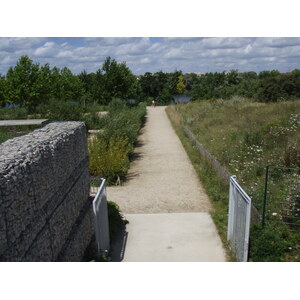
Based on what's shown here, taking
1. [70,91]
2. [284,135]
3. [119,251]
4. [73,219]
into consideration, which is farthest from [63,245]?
[70,91]

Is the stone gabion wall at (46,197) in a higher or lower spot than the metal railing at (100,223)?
higher

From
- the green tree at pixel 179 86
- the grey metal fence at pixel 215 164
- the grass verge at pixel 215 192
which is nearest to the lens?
the grass verge at pixel 215 192

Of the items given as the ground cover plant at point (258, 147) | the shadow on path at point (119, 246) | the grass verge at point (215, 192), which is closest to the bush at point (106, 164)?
the grass verge at point (215, 192)

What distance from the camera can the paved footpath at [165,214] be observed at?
6.32m

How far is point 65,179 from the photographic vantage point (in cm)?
516

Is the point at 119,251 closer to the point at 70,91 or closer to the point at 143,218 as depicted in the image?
the point at 143,218

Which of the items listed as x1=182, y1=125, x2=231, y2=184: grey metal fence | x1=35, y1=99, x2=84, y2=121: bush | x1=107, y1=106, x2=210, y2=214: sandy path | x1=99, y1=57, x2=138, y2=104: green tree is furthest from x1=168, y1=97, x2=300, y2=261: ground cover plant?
x1=99, y1=57, x2=138, y2=104: green tree

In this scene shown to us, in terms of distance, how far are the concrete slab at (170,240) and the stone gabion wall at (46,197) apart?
0.89 metres

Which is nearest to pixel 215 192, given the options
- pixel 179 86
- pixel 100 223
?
pixel 100 223

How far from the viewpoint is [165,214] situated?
8266mm

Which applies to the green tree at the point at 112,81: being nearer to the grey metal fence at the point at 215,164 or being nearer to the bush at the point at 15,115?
the bush at the point at 15,115

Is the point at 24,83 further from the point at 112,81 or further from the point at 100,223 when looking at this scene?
the point at 100,223

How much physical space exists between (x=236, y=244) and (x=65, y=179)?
10.4 ft

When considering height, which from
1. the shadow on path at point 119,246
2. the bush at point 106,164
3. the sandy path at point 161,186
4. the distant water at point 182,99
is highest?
the bush at point 106,164
